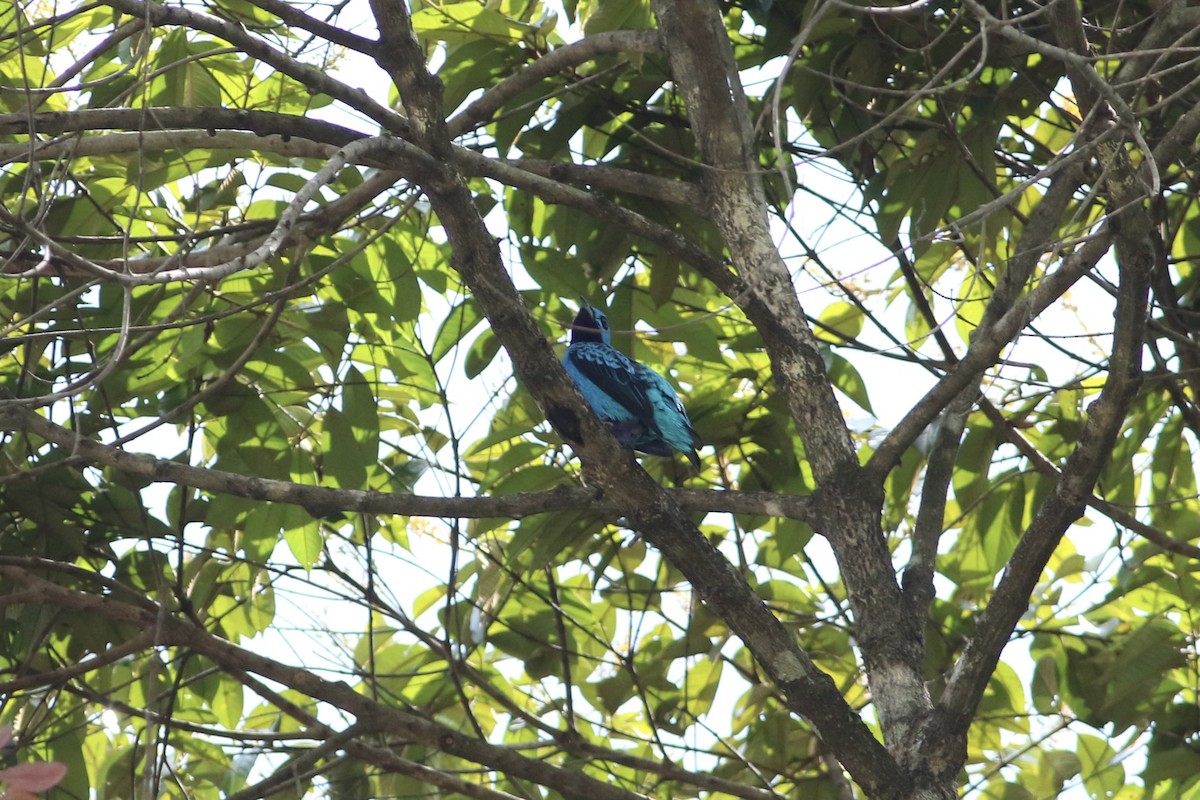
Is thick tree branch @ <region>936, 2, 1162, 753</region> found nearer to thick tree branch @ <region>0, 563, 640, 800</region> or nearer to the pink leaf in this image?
thick tree branch @ <region>0, 563, 640, 800</region>

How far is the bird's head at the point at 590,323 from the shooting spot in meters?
4.24

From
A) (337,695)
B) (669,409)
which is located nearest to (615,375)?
(669,409)

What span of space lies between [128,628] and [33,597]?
0.77 meters

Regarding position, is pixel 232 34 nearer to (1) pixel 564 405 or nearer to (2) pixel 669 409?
(1) pixel 564 405

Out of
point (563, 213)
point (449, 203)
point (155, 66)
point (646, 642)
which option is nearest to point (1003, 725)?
point (646, 642)

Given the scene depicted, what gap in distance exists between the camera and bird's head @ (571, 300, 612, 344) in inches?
167

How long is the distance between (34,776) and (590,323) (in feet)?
12.6

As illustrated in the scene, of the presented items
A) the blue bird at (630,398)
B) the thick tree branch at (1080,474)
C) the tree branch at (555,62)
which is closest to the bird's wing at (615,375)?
the blue bird at (630,398)

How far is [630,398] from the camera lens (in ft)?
14.7

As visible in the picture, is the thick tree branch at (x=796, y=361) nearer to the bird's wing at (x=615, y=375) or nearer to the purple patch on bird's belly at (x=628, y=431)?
the bird's wing at (x=615, y=375)

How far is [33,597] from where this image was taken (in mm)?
3838

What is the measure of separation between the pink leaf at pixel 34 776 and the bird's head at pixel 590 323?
2.72m

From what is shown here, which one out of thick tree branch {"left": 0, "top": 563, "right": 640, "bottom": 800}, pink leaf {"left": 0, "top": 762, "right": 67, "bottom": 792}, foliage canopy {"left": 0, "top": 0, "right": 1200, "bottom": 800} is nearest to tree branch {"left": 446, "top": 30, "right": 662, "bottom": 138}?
foliage canopy {"left": 0, "top": 0, "right": 1200, "bottom": 800}

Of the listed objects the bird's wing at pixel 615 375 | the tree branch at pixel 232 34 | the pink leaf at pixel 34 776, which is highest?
the bird's wing at pixel 615 375
